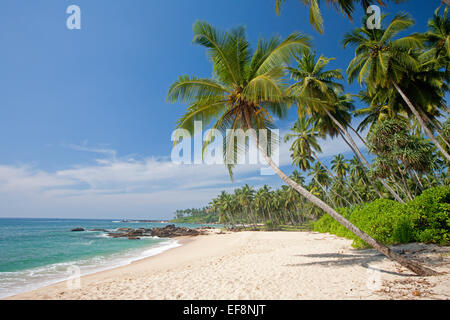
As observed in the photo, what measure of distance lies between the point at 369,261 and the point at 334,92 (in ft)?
50.3

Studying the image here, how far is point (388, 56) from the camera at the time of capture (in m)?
12.8

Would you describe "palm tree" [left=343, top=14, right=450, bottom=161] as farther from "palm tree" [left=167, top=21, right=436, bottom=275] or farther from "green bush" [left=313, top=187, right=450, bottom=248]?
"palm tree" [left=167, top=21, right=436, bottom=275]

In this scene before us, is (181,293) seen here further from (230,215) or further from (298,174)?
(230,215)

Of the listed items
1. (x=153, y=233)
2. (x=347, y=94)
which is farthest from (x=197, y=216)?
(x=347, y=94)

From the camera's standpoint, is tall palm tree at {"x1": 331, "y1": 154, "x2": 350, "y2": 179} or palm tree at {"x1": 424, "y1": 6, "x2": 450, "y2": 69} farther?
tall palm tree at {"x1": 331, "y1": 154, "x2": 350, "y2": 179}

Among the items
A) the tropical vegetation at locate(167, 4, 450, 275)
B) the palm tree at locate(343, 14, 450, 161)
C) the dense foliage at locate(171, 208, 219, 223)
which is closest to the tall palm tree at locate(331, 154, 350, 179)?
the tropical vegetation at locate(167, 4, 450, 275)

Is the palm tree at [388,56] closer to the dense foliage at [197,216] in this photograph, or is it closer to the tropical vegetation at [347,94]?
the tropical vegetation at [347,94]

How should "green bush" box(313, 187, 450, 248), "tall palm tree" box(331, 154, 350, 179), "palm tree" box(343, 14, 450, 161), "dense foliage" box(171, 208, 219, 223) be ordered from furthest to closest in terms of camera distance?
"dense foliage" box(171, 208, 219, 223)
"tall palm tree" box(331, 154, 350, 179)
"palm tree" box(343, 14, 450, 161)
"green bush" box(313, 187, 450, 248)

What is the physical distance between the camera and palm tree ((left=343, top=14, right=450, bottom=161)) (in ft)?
40.1

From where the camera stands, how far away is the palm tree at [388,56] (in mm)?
12211

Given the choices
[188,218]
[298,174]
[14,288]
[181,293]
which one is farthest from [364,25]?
[188,218]

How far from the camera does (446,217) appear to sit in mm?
7082
